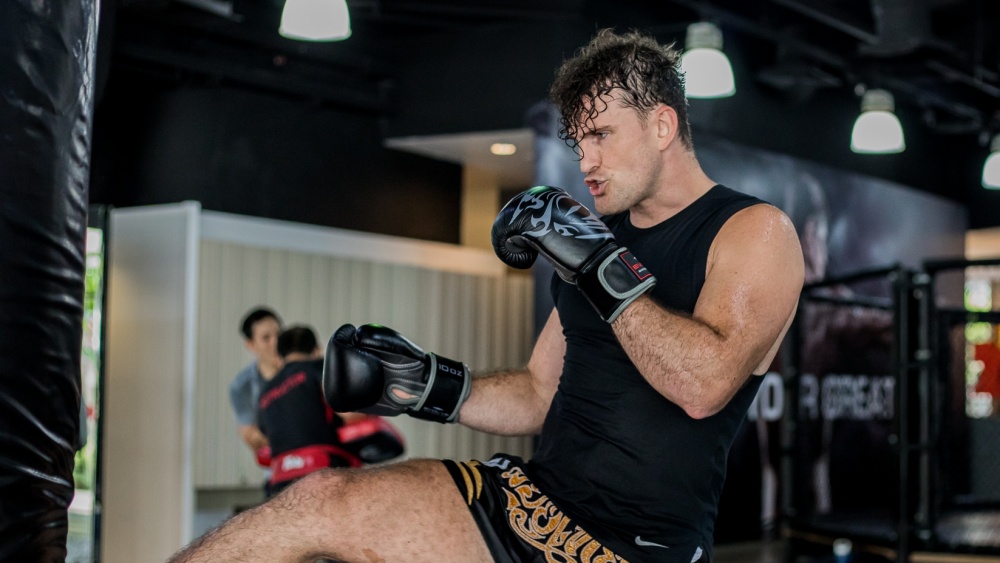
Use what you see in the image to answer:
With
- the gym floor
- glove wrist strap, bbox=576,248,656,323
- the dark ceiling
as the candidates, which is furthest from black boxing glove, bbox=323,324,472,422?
the gym floor

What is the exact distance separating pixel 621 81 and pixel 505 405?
703mm

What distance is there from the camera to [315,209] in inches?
294

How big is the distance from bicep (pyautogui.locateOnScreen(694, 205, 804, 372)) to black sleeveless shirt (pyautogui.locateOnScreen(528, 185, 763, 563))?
5cm

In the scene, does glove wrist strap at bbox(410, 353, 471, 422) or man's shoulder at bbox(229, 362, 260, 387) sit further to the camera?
man's shoulder at bbox(229, 362, 260, 387)

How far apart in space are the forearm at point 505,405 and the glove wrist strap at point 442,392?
0.14 feet

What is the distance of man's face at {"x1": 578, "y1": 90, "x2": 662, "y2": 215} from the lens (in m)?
2.18

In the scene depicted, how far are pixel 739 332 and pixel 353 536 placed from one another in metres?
0.73

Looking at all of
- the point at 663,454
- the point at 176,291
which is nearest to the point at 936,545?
the point at 663,454

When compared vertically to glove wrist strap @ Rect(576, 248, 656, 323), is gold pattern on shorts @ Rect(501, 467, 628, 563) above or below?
below

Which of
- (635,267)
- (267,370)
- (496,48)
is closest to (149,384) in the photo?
(267,370)

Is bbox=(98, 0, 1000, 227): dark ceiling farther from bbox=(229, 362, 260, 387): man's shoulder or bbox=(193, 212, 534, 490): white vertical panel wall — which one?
bbox=(229, 362, 260, 387): man's shoulder

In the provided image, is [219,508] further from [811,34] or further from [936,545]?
[811,34]

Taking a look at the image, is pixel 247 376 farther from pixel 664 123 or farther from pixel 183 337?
pixel 664 123

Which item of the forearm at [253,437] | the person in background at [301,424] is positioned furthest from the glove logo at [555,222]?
the forearm at [253,437]
